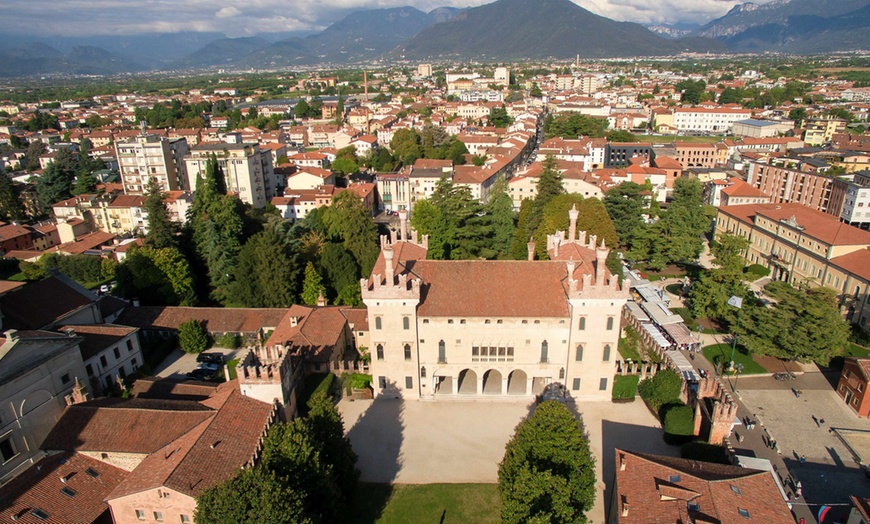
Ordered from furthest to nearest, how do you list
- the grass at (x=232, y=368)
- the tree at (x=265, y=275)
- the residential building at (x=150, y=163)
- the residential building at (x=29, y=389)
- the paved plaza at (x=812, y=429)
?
1. the residential building at (x=150, y=163)
2. the tree at (x=265, y=275)
3. the grass at (x=232, y=368)
4. the paved plaza at (x=812, y=429)
5. the residential building at (x=29, y=389)

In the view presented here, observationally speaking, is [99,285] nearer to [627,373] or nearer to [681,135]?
[627,373]

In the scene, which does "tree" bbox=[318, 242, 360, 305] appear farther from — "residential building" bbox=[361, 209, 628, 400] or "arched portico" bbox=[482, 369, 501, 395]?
"arched portico" bbox=[482, 369, 501, 395]

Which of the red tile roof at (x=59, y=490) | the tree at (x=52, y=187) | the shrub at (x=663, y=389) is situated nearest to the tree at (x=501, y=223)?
the shrub at (x=663, y=389)

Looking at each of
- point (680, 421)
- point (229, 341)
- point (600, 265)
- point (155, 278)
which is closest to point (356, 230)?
point (229, 341)

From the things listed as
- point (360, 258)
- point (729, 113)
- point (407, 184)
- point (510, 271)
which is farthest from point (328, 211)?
point (729, 113)

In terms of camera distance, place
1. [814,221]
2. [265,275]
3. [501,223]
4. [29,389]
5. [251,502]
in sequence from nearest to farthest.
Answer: [251,502] < [29,389] < [265,275] < [814,221] < [501,223]

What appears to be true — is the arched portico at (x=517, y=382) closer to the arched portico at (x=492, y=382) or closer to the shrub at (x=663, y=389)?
the arched portico at (x=492, y=382)

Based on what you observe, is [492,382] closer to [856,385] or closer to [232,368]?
[232,368]
